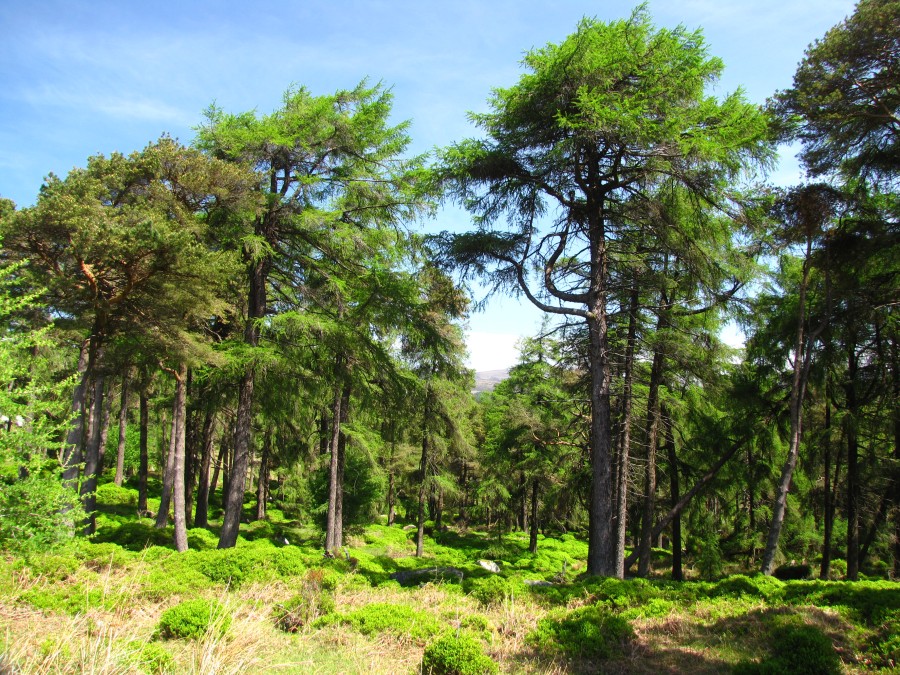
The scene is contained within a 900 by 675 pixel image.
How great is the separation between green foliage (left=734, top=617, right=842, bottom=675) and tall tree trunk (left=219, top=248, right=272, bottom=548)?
32.4ft

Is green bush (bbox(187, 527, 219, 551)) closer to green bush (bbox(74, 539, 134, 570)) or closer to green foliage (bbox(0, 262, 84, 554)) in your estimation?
green bush (bbox(74, 539, 134, 570))

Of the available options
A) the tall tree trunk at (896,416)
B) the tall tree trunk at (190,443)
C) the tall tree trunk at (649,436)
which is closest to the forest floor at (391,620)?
the tall tree trunk at (649,436)

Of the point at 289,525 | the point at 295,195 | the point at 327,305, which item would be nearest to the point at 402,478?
the point at 289,525

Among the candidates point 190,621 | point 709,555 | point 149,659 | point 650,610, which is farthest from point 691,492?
point 149,659

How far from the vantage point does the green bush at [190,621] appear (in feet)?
17.7

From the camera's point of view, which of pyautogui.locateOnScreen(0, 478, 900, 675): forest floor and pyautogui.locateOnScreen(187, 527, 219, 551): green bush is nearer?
pyautogui.locateOnScreen(0, 478, 900, 675): forest floor

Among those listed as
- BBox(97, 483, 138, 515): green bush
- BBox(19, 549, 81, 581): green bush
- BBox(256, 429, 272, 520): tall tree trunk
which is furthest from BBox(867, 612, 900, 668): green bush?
BBox(97, 483, 138, 515): green bush

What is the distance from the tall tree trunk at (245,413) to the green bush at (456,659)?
7.67 m

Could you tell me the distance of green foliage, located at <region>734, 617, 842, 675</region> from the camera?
15.4 feet

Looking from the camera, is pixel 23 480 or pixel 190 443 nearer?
pixel 23 480

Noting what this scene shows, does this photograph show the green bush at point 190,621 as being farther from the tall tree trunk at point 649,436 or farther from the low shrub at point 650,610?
the tall tree trunk at point 649,436

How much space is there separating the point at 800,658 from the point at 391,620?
4290 millimetres

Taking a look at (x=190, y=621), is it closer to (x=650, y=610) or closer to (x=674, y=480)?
(x=650, y=610)

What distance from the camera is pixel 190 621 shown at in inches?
219
